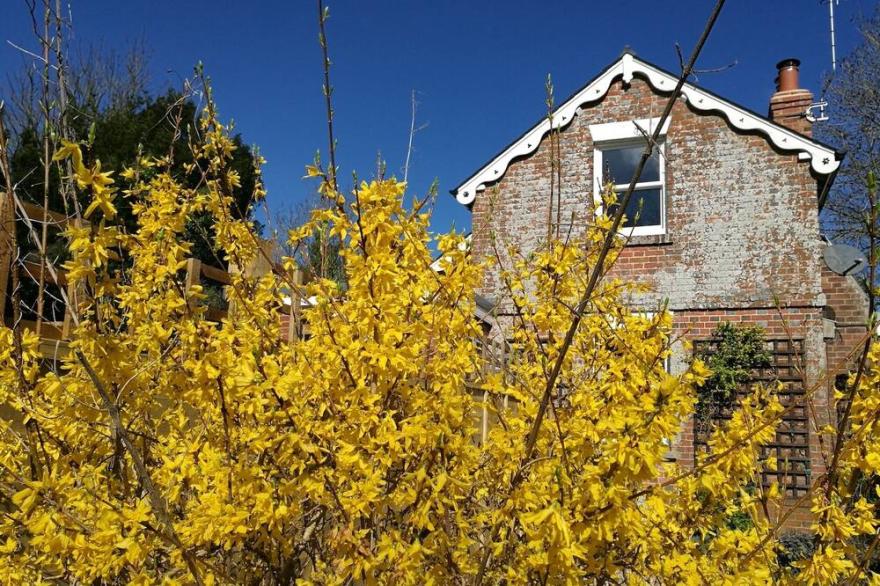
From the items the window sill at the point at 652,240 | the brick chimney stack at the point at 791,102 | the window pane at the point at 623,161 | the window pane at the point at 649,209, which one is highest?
the brick chimney stack at the point at 791,102

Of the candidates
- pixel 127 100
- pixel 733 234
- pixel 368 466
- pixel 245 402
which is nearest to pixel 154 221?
pixel 245 402

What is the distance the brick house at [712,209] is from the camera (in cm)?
720

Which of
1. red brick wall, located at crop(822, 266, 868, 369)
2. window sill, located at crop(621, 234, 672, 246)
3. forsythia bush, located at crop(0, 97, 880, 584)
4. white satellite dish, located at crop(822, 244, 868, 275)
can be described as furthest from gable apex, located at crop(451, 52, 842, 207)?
forsythia bush, located at crop(0, 97, 880, 584)

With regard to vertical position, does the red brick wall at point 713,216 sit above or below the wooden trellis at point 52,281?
above

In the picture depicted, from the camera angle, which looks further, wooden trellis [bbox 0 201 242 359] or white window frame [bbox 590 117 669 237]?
white window frame [bbox 590 117 669 237]

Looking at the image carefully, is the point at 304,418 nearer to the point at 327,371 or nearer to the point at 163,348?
the point at 327,371

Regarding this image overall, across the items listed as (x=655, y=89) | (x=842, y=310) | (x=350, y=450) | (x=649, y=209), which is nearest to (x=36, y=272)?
(x=350, y=450)

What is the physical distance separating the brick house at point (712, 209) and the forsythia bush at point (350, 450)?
15.3 ft

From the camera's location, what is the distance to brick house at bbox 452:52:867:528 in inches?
283

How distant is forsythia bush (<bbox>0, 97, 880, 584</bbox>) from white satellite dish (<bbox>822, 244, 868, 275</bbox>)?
5.63 meters

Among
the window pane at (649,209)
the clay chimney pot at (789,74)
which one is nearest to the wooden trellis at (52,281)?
the window pane at (649,209)

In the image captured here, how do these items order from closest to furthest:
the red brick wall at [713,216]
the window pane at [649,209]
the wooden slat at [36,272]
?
1. the wooden slat at [36,272]
2. the red brick wall at [713,216]
3. the window pane at [649,209]

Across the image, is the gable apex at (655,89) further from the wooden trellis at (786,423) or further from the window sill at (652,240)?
the wooden trellis at (786,423)

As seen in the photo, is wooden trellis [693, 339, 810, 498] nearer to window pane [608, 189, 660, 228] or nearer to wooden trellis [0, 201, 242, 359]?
window pane [608, 189, 660, 228]
